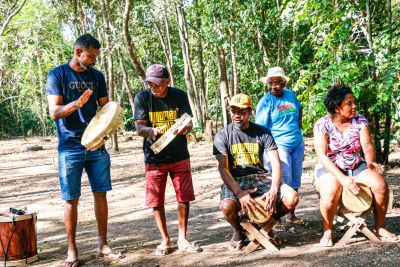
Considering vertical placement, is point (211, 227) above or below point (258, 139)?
below

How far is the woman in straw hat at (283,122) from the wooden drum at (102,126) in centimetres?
188

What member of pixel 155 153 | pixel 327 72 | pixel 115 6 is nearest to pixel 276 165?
pixel 155 153

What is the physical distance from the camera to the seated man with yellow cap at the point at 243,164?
4578 millimetres

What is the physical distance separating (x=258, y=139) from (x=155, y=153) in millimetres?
1065

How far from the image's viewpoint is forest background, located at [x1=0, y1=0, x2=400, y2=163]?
24.1ft

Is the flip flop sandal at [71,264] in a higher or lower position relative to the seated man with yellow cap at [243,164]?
lower

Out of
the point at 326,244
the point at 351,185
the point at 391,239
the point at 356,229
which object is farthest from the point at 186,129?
the point at 391,239

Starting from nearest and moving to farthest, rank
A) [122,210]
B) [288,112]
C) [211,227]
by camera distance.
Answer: [288,112]
[211,227]
[122,210]

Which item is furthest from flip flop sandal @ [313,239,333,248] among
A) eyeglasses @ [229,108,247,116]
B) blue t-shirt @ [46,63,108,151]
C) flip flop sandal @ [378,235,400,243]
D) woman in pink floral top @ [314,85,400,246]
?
blue t-shirt @ [46,63,108,151]

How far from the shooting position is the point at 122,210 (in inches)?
305

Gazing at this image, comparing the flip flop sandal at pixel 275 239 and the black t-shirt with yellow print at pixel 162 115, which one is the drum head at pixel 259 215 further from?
the black t-shirt with yellow print at pixel 162 115

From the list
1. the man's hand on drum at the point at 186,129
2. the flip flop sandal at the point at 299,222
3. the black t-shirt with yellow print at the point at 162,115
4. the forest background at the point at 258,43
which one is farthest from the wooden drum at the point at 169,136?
the forest background at the point at 258,43

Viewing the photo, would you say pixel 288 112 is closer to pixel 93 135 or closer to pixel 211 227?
pixel 211 227

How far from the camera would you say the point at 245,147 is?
187 inches
